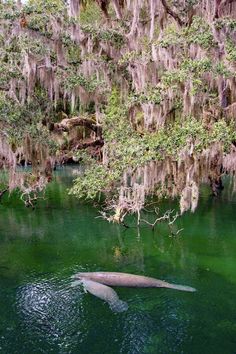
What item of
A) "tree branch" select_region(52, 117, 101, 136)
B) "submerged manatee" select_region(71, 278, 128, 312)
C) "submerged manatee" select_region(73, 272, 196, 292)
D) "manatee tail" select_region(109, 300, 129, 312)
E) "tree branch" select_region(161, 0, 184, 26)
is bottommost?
"manatee tail" select_region(109, 300, 129, 312)

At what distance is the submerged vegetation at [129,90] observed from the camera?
11.1 metres

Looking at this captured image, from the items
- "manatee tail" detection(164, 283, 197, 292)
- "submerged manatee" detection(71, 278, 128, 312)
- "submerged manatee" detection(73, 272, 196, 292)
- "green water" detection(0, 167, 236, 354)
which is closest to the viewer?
"green water" detection(0, 167, 236, 354)

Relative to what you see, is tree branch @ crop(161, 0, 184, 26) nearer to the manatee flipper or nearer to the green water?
the green water

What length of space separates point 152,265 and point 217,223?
3.92 metres

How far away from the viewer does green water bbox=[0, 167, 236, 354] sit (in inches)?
241

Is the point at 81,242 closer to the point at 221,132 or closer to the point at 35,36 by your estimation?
the point at 221,132

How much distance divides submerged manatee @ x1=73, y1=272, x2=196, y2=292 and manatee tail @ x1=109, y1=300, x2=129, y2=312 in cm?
62

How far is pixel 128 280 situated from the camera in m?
7.99

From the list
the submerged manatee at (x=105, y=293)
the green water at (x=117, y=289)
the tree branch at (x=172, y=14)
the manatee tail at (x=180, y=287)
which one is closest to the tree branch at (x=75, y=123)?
the green water at (x=117, y=289)

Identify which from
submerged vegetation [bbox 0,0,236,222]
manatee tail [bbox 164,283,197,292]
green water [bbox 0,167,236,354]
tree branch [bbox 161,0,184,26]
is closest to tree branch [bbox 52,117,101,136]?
submerged vegetation [bbox 0,0,236,222]

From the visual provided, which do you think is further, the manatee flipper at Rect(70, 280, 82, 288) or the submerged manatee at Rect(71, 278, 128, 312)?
the manatee flipper at Rect(70, 280, 82, 288)

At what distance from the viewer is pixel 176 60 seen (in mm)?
11984

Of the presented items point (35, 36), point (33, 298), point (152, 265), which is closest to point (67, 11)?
point (35, 36)

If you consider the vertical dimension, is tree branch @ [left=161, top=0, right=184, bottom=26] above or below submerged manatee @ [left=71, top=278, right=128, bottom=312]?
above
